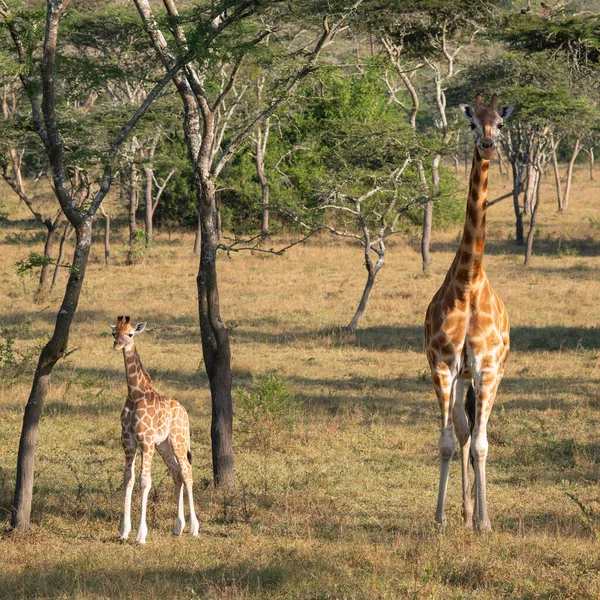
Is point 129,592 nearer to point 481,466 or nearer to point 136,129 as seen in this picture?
point 481,466

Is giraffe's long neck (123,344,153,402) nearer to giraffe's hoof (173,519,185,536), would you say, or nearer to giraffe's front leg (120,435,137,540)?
giraffe's front leg (120,435,137,540)

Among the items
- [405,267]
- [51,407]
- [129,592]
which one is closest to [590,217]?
[405,267]

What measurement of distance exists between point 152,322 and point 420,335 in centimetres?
651

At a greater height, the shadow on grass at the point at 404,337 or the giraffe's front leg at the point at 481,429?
the giraffe's front leg at the point at 481,429

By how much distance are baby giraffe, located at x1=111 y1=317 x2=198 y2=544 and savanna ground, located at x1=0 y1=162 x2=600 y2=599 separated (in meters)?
0.32

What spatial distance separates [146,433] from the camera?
8.03m

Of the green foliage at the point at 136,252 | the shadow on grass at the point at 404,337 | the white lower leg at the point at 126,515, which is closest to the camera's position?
the white lower leg at the point at 126,515

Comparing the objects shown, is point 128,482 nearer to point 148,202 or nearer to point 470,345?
point 470,345

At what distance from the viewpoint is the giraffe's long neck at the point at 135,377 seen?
8234 mm

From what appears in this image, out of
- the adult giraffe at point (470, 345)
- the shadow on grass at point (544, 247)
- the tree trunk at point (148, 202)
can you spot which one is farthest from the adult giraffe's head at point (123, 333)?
the shadow on grass at point (544, 247)

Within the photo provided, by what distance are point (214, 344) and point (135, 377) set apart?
1705 millimetres

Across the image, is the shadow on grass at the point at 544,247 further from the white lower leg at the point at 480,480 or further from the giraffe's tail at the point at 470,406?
the white lower leg at the point at 480,480

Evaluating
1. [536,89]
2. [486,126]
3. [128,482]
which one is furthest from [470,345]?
[536,89]

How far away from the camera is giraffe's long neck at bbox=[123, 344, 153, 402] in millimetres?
8234
